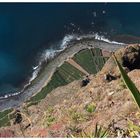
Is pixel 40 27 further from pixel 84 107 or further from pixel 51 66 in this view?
pixel 84 107

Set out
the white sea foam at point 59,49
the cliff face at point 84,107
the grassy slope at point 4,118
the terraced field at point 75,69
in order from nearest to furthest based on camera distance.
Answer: the terraced field at point 75,69 → the white sea foam at point 59,49 → the grassy slope at point 4,118 → the cliff face at point 84,107

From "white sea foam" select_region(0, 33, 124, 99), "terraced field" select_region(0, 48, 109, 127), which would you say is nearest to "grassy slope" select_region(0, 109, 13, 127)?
"terraced field" select_region(0, 48, 109, 127)

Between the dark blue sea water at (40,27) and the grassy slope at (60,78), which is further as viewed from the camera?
the grassy slope at (60,78)

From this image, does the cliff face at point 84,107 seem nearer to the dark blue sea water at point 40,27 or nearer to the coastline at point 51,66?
the coastline at point 51,66

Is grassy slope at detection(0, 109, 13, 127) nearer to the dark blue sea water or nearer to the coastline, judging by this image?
the coastline

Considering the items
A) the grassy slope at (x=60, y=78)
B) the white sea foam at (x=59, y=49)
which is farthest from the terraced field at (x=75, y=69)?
the white sea foam at (x=59, y=49)

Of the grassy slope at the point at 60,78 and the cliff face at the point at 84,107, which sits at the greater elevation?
the grassy slope at the point at 60,78
